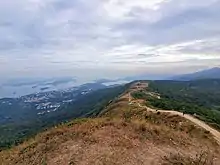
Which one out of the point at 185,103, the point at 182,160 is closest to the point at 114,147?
the point at 182,160

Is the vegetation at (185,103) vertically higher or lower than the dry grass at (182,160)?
lower

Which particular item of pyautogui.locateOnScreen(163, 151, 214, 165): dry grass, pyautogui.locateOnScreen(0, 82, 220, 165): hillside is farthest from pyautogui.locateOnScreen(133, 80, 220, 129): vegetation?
pyautogui.locateOnScreen(163, 151, 214, 165): dry grass

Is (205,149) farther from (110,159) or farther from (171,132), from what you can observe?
(110,159)

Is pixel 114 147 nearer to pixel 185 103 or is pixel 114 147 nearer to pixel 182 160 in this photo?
pixel 182 160

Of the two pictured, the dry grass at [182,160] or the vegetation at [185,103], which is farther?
the vegetation at [185,103]

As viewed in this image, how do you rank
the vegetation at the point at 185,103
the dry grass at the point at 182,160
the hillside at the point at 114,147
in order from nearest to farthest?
the dry grass at the point at 182,160
the hillside at the point at 114,147
the vegetation at the point at 185,103

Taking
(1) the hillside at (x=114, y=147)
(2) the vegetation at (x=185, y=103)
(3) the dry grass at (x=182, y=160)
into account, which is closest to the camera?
(3) the dry grass at (x=182, y=160)

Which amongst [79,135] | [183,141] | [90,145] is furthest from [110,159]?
[183,141]

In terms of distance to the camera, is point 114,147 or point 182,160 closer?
point 182,160

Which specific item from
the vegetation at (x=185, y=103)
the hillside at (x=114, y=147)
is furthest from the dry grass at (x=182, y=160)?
the vegetation at (x=185, y=103)

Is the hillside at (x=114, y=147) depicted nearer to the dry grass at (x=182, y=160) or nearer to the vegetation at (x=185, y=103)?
the dry grass at (x=182, y=160)

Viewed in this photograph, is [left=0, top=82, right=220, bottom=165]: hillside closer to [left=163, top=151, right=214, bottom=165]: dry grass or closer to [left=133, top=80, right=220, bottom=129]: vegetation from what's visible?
[left=163, top=151, right=214, bottom=165]: dry grass
